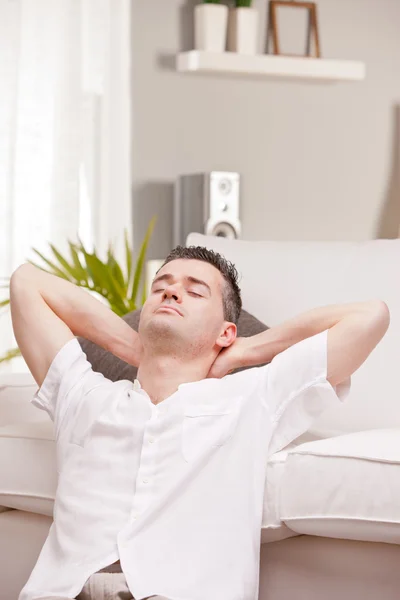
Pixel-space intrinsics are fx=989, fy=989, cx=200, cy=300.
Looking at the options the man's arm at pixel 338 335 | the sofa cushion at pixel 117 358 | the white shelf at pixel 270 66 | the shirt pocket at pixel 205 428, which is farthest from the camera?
the white shelf at pixel 270 66

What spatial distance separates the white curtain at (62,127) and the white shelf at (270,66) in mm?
333

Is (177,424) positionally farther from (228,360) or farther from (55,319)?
(55,319)

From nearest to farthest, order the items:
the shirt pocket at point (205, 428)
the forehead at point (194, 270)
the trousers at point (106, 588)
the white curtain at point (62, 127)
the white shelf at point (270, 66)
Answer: the trousers at point (106, 588) < the shirt pocket at point (205, 428) < the forehead at point (194, 270) < the white curtain at point (62, 127) < the white shelf at point (270, 66)

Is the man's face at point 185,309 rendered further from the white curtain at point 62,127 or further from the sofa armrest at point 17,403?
the white curtain at point 62,127

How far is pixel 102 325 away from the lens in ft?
7.09

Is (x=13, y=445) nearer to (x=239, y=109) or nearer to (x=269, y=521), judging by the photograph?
(x=269, y=521)

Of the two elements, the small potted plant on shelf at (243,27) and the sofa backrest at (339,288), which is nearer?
the sofa backrest at (339,288)

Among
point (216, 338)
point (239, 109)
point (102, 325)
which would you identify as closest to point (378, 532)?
point (216, 338)

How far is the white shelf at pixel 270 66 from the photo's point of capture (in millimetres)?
4723

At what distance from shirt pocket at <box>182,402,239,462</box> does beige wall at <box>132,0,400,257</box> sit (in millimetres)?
3050

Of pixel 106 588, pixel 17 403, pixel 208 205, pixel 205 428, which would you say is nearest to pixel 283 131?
pixel 208 205

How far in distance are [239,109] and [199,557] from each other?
3.60 m

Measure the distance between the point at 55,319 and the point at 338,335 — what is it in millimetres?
594

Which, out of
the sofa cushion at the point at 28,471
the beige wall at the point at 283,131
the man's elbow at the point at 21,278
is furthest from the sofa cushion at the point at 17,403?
the beige wall at the point at 283,131
